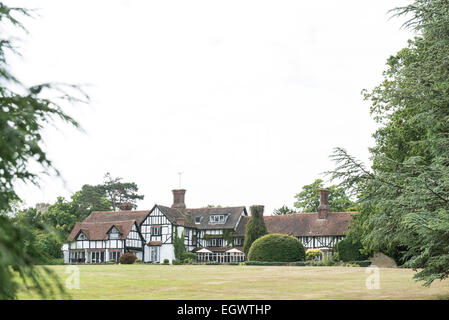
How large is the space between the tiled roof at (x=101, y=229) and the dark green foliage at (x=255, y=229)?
14.3m

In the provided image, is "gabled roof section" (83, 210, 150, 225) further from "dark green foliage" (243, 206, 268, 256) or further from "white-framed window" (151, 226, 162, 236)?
"dark green foliage" (243, 206, 268, 256)

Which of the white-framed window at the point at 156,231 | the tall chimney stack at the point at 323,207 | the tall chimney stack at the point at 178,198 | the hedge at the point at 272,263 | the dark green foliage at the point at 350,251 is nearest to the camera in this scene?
the hedge at the point at 272,263

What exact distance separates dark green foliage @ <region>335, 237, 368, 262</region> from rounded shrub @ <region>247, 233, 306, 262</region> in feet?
11.9

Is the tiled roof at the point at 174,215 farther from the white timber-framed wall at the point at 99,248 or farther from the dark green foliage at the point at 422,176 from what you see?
the dark green foliage at the point at 422,176

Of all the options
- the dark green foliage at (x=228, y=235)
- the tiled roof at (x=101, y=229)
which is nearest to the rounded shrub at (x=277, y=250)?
the dark green foliage at (x=228, y=235)

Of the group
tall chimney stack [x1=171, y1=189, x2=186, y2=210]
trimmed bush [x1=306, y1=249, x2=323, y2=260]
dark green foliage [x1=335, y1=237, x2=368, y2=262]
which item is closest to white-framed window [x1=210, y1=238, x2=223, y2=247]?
tall chimney stack [x1=171, y1=189, x2=186, y2=210]

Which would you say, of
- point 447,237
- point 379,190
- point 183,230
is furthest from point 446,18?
point 183,230

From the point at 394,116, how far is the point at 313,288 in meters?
15.0

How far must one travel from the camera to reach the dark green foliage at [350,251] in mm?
43969

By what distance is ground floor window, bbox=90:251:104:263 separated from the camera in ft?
191

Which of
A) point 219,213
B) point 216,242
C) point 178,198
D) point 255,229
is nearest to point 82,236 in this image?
point 178,198

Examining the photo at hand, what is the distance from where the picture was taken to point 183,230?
2297 inches

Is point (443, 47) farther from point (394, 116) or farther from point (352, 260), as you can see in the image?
point (352, 260)

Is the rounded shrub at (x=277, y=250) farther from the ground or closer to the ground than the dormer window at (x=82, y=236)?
closer to the ground
